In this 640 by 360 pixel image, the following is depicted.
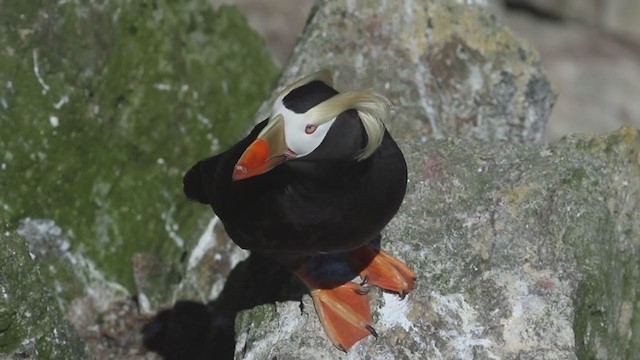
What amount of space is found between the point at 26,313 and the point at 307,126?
79.2 inches

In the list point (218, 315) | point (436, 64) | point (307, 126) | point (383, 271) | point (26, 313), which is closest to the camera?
point (307, 126)

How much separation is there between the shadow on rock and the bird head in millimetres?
1373

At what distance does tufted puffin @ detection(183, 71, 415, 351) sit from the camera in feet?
12.7

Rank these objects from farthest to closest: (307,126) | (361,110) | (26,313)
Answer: (26,313) < (361,110) < (307,126)

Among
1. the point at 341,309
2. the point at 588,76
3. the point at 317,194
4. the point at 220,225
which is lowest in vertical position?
the point at 588,76

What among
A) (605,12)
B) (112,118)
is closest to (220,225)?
(112,118)

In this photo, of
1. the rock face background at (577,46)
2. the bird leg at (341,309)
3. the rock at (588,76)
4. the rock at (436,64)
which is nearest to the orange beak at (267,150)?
the bird leg at (341,309)

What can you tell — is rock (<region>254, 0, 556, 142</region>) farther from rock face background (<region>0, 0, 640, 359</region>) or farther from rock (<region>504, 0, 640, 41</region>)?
rock (<region>504, 0, 640, 41</region>)

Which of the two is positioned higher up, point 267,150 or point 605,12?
point 267,150

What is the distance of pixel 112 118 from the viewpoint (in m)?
6.47

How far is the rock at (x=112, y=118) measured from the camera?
6.14 metres

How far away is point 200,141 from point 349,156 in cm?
283

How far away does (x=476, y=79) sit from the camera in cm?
661

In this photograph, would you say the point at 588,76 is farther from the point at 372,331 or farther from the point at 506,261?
the point at 372,331
